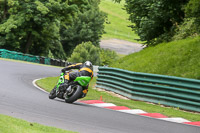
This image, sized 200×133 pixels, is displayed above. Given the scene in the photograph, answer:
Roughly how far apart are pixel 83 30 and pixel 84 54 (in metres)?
13.1

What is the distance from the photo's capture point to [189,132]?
980cm

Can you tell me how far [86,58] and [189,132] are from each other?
176ft

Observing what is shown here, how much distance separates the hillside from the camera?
57.2 ft

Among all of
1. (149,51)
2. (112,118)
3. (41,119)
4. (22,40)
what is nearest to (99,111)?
(112,118)

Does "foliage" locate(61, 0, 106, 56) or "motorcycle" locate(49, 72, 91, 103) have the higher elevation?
"foliage" locate(61, 0, 106, 56)

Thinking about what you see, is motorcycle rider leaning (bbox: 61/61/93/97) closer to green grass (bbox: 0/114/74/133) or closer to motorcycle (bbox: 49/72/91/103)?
motorcycle (bbox: 49/72/91/103)

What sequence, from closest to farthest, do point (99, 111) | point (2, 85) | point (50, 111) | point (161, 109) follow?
1. point (50, 111)
2. point (99, 111)
3. point (161, 109)
4. point (2, 85)

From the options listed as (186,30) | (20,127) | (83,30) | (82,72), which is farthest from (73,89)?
(83,30)

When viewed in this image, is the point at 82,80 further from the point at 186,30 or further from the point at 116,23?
the point at 116,23

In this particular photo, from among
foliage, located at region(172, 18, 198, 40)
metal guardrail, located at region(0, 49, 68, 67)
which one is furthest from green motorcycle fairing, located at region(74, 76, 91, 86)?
metal guardrail, located at region(0, 49, 68, 67)

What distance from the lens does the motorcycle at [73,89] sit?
12.4 meters

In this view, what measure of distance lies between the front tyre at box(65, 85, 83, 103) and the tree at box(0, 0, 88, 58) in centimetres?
2850

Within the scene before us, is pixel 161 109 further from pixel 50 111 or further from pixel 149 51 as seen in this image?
pixel 149 51

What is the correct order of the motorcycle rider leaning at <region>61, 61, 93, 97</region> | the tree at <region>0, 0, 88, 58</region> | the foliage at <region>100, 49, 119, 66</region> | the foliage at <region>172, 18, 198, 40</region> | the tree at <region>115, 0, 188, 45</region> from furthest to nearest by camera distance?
the foliage at <region>100, 49, 119, 66</region>
the tree at <region>0, 0, 88, 58</region>
the tree at <region>115, 0, 188, 45</region>
the foliage at <region>172, 18, 198, 40</region>
the motorcycle rider leaning at <region>61, 61, 93, 97</region>
